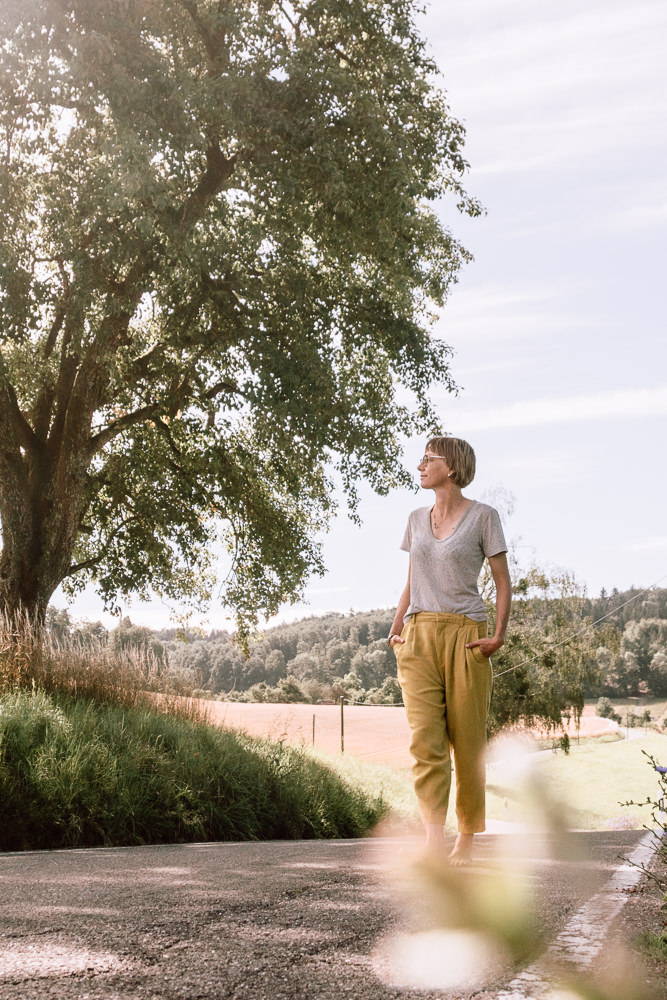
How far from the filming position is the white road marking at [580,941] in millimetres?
2648

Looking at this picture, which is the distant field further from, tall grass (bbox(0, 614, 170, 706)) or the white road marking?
tall grass (bbox(0, 614, 170, 706))

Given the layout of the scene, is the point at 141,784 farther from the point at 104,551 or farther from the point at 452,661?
the point at 104,551

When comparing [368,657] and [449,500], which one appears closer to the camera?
[449,500]

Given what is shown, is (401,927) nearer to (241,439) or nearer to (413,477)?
(413,477)

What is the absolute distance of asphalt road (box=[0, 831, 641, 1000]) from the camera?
259 centimetres

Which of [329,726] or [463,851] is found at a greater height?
[463,851]

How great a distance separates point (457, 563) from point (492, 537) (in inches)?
9.0

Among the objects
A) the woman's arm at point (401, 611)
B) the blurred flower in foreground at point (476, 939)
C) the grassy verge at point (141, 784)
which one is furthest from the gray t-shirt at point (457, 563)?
the grassy verge at point (141, 784)

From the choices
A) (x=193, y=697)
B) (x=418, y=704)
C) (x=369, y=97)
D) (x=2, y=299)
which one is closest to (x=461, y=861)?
(x=418, y=704)

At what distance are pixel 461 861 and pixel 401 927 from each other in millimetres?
1525

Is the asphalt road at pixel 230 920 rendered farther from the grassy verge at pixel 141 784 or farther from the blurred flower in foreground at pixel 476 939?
the grassy verge at pixel 141 784

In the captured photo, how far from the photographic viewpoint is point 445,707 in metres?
4.70

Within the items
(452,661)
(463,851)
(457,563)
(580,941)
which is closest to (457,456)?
(457,563)

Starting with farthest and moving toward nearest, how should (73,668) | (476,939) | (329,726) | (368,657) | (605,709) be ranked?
(605,709) < (368,657) < (329,726) < (73,668) < (476,939)
